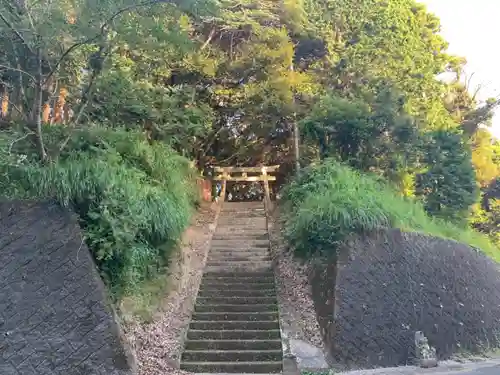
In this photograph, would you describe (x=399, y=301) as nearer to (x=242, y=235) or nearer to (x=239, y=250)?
(x=239, y=250)

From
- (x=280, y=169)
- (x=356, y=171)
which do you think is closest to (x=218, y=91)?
(x=280, y=169)

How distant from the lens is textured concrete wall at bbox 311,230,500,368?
8688mm

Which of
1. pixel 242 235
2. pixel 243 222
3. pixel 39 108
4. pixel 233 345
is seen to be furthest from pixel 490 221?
pixel 39 108

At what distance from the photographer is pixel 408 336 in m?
8.92

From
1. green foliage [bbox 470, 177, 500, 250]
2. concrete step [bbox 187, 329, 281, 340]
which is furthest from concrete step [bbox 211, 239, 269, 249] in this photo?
green foliage [bbox 470, 177, 500, 250]

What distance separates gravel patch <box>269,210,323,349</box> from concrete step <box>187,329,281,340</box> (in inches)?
10.1

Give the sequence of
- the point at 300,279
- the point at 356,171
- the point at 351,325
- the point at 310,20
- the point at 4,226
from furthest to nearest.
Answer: the point at 310,20
the point at 356,171
the point at 300,279
the point at 351,325
the point at 4,226

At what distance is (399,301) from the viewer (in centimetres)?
927

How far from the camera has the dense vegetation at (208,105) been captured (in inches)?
330

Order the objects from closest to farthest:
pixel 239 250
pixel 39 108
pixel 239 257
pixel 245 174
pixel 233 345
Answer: pixel 39 108, pixel 233 345, pixel 239 257, pixel 239 250, pixel 245 174

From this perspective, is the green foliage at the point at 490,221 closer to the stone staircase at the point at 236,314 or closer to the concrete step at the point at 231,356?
the stone staircase at the point at 236,314

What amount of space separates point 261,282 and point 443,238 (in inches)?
157

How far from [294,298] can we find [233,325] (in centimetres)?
146

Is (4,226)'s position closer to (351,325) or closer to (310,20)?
(351,325)
